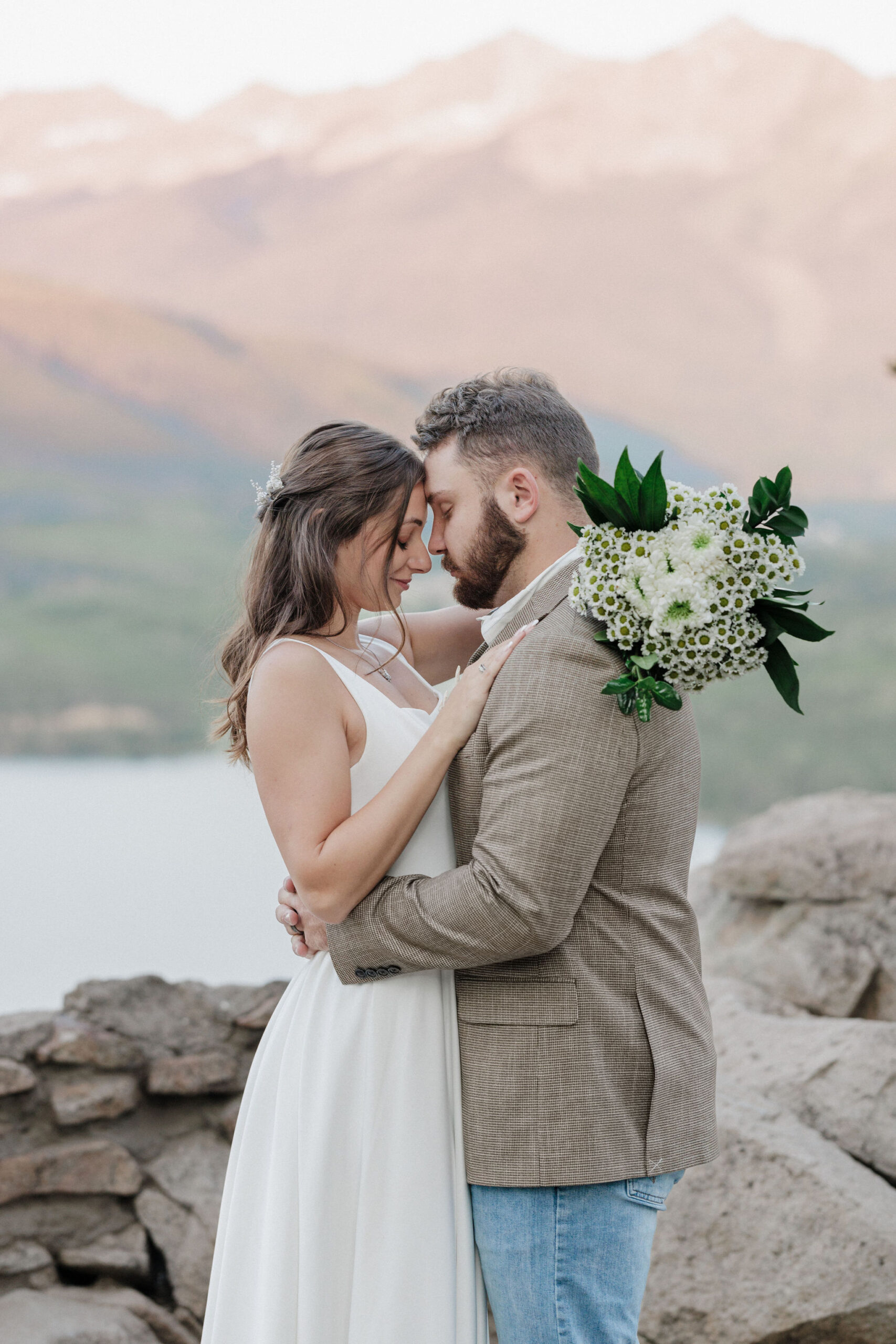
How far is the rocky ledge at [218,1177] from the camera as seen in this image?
229cm

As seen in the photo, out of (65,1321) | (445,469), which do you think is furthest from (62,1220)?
(445,469)

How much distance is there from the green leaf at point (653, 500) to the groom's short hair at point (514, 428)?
372 mm

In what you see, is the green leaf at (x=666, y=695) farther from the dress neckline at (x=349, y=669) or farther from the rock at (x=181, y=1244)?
the rock at (x=181, y=1244)

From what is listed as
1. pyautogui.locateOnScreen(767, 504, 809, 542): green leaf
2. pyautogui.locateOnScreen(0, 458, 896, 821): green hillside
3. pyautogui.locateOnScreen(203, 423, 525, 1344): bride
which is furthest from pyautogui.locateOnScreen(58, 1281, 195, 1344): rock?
pyautogui.locateOnScreen(0, 458, 896, 821): green hillside

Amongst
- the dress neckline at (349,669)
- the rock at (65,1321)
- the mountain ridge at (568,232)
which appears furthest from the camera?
the mountain ridge at (568,232)

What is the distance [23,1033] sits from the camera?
2.62m

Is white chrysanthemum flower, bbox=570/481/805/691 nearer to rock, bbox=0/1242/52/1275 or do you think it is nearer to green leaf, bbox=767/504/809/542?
green leaf, bbox=767/504/809/542

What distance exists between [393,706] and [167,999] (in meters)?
1.41

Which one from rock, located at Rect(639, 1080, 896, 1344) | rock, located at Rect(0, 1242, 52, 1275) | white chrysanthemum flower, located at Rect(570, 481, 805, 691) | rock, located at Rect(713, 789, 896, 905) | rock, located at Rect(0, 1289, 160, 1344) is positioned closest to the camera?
white chrysanthemum flower, located at Rect(570, 481, 805, 691)

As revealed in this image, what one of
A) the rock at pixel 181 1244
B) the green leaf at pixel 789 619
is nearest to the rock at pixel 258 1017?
the rock at pixel 181 1244

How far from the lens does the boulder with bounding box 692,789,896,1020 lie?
3.32 meters

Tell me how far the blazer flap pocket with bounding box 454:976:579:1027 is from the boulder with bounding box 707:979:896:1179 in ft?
4.37

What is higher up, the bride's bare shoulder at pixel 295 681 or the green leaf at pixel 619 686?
the bride's bare shoulder at pixel 295 681

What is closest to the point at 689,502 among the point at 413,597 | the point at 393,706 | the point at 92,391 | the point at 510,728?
the point at 510,728
